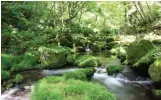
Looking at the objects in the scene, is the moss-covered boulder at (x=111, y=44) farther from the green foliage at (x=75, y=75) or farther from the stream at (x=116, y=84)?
the green foliage at (x=75, y=75)

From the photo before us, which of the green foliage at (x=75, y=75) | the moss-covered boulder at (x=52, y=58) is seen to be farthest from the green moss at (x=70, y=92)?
the moss-covered boulder at (x=52, y=58)

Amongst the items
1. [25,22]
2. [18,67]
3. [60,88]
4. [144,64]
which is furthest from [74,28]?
[25,22]

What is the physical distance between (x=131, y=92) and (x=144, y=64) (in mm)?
1689

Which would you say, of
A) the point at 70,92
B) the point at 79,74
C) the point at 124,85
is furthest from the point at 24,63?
the point at 70,92

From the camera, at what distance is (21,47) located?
162 inches

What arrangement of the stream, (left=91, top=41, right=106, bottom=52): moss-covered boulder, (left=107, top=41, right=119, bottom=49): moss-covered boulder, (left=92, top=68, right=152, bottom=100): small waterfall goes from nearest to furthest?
1. the stream
2. (left=92, top=68, right=152, bottom=100): small waterfall
3. (left=91, top=41, right=106, bottom=52): moss-covered boulder
4. (left=107, top=41, right=119, bottom=49): moss-covered boulder

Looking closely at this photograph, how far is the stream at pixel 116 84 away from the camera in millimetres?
7477

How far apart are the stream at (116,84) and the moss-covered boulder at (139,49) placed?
505mm

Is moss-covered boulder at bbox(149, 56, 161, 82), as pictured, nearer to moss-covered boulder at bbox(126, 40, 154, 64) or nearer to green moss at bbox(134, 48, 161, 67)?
green moss at bbox(134, 48, 161, 67)

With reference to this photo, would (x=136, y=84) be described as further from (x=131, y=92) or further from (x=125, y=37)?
(x=125, y=37)

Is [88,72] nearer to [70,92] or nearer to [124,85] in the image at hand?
[124,85]

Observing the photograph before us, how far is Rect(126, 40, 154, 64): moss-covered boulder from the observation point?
1015 centimetres

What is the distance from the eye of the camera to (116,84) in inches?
350

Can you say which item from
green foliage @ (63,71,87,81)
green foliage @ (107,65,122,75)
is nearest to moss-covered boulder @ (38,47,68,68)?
green foliage @ (107,65,122,75)
